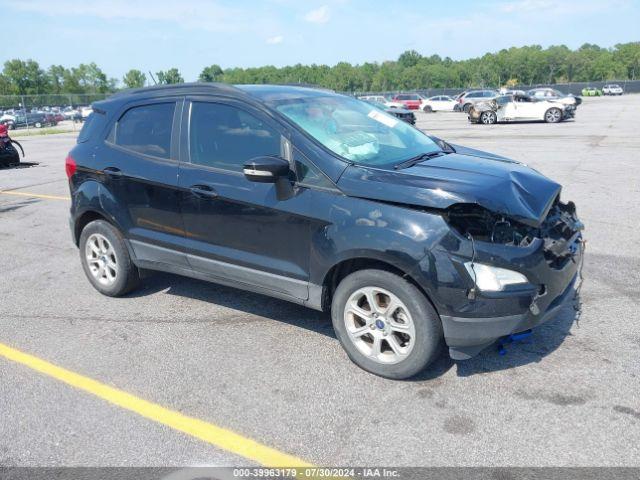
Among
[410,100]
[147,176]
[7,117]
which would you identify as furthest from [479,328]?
[410,100]

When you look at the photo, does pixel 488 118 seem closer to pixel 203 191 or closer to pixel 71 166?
pixel 71 166

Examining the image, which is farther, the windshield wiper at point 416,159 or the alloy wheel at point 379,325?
the windshield wiper at point 416,159

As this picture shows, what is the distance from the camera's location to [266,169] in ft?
11.9

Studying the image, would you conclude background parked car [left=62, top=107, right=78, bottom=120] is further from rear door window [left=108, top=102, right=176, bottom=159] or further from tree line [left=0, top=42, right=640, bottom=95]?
tree line [left=0, top=42, right=640, bottom=95]

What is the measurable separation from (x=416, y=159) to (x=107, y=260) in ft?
9.80

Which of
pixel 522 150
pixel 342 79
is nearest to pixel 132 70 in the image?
pixel 342 79

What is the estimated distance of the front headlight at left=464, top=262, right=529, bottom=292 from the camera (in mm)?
3203

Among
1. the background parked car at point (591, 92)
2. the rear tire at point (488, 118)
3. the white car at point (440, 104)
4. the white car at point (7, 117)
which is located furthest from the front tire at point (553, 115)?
the background parked car at point (591, 92)

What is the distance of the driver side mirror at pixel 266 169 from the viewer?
363 centimetres

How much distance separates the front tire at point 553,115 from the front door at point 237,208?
25287 mm

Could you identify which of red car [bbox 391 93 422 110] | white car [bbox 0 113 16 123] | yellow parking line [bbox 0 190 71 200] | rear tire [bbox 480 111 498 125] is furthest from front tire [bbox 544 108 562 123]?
white car [bbox 0 113 16 123]

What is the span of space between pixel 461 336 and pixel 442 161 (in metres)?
1.45

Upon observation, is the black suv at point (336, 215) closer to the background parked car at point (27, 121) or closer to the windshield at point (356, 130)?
the windshield at point (356, 130)

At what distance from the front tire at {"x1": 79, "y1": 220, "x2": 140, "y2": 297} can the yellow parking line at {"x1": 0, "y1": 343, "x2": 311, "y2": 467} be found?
1145mm
